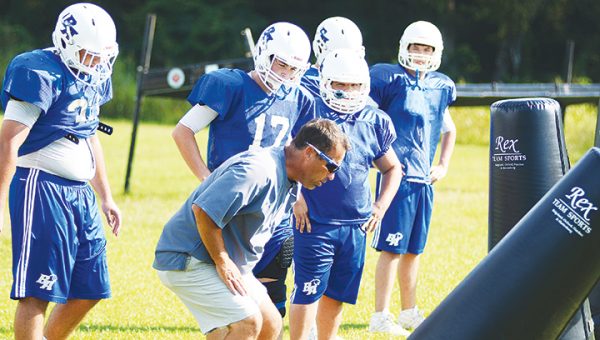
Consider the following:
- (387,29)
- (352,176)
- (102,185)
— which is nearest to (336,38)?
(352,176)

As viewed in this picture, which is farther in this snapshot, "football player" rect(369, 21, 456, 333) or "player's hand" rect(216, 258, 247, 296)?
"football player" rect(369, 21, 456, 333)

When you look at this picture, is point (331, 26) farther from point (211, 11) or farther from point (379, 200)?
point (211, 11)

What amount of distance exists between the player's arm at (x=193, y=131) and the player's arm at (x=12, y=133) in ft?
2.87

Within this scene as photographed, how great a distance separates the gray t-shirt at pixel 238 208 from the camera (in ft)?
14.0

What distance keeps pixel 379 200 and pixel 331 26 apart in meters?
1.22

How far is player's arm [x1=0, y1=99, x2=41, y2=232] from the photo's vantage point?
471 centimetres

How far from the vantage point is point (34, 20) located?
35156 mm

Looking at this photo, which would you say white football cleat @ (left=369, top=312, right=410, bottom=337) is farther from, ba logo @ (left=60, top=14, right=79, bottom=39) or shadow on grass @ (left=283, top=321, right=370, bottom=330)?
ba logo @ (left=60, top=14, right=79, bottom=39)

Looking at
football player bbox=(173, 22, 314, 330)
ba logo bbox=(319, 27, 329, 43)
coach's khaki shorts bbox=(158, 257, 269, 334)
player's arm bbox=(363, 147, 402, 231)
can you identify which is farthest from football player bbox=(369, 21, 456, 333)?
coach's khaki shorts bbox=(158, 257, 269, 334)

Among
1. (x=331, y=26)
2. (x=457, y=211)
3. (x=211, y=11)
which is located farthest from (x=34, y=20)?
(x=331, y=26)

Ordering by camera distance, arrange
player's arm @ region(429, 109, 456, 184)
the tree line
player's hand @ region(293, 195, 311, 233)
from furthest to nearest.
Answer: the tree line → player's arm @ region(429, 109, 456, 184) → player's hand @ region(293, 195, 311, 233)

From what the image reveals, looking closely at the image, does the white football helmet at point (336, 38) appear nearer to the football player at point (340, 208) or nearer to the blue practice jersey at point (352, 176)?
the football player at point (340, 208)

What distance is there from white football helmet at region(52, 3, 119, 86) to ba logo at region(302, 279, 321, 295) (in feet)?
5.11

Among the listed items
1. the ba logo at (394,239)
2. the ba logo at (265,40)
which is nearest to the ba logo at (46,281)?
the ba logo at (265,40)
